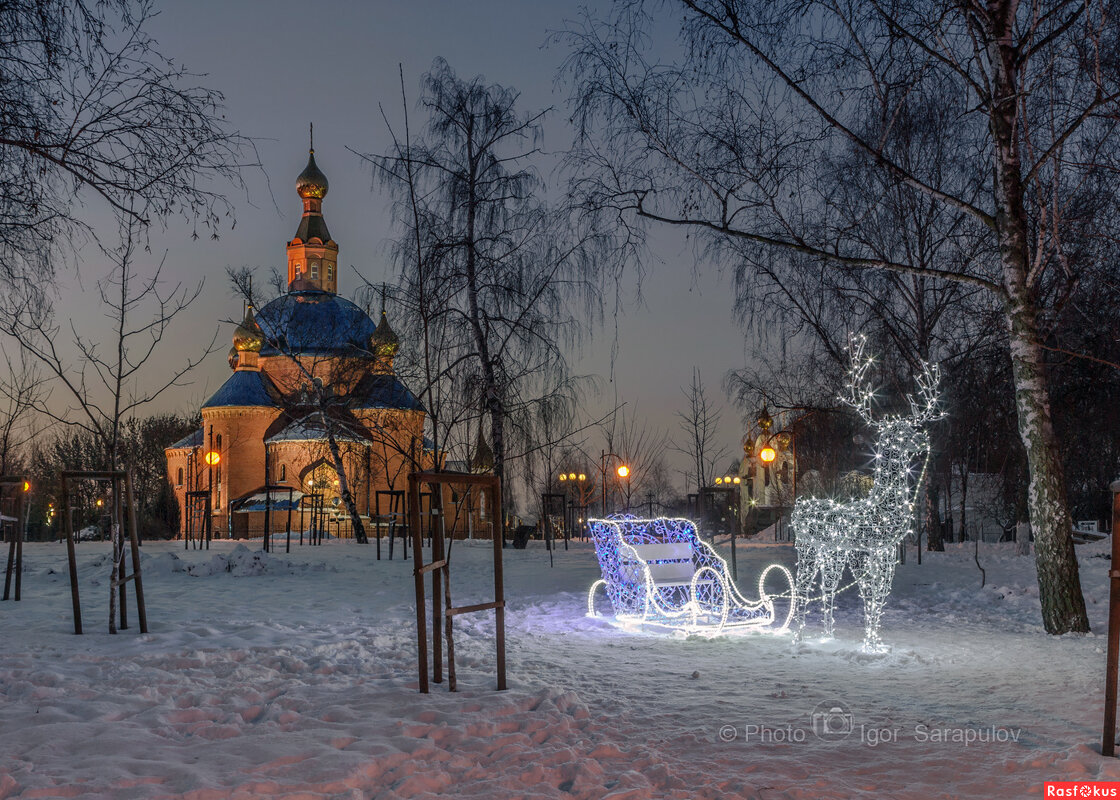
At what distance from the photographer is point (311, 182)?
174ft

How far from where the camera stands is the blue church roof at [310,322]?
2784 cm

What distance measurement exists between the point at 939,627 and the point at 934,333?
28.8 feet

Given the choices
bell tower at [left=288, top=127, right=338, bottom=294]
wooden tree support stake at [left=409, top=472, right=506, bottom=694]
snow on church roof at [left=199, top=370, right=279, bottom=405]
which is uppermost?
bell tower at [left=288, top=127, right=338, bottom=294]

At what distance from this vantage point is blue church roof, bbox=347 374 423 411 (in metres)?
16.1

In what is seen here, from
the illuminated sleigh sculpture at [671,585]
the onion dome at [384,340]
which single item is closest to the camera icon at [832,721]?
the illuminated sleigh sculpture at [671,585]

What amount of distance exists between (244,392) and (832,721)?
45751mm

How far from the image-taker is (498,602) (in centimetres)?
579

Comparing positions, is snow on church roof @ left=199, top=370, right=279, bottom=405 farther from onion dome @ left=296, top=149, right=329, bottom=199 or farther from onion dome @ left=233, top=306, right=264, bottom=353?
onion dome @ left=296, top=149, right=329, bottom=199

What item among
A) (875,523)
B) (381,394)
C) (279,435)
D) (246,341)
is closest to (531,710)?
(875,523)

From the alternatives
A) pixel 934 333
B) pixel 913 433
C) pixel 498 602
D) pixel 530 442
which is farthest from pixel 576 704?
pixel 934 333

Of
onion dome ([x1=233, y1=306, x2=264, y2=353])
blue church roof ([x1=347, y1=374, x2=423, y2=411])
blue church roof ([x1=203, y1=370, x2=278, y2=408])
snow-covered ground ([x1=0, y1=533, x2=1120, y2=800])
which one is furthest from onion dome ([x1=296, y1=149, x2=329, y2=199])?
snow-covered ground ([x1=0, y1=533, x2=1120, y2=800])

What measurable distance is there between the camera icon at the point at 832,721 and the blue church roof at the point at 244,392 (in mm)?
43830

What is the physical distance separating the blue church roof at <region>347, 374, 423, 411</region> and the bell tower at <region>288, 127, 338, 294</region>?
30.2 metres

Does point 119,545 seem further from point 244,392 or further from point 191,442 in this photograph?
point 191,442
